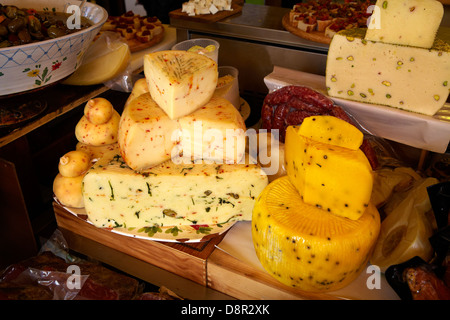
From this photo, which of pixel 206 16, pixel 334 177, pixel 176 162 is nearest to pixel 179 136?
pixel 176 162

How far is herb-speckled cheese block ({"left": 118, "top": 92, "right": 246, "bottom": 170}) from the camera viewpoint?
94cm

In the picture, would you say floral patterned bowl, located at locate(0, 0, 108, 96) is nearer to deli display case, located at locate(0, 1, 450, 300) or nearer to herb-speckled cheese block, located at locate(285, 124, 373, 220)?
deli display case, located at locate(0, 1, 450, 300)

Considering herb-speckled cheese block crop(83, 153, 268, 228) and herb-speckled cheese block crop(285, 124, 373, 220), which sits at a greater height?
herb-speckled cheese block crop(285, 124, 373, 220)

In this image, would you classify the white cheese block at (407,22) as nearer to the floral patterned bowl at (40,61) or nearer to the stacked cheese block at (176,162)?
the stacked cheese block at (176,162)

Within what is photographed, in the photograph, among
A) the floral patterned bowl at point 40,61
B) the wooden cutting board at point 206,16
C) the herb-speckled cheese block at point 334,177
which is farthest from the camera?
the wooden cutting board at point 206,16

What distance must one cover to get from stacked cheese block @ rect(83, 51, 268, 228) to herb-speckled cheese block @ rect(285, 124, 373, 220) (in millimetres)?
176

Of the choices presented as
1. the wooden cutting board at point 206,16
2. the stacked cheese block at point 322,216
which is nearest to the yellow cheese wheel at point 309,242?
the stacked cheese block at point 322,216

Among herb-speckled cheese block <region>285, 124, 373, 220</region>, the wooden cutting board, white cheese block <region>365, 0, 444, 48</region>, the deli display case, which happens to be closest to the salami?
the deli display case

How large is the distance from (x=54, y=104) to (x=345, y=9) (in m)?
1.58

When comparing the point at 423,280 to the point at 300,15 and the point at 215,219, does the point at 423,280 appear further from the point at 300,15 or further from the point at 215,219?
the point at 300,15

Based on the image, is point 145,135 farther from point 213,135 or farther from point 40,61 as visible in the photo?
point 40,61

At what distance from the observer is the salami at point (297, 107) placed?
47.9 inches

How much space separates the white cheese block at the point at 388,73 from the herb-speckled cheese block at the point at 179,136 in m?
0.49
